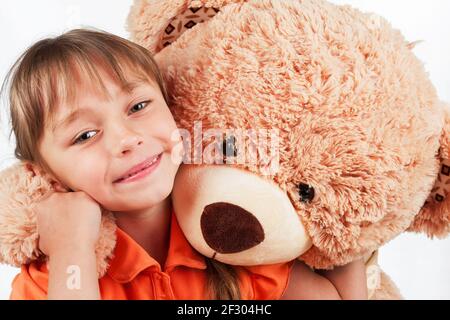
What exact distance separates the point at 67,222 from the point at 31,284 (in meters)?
0.09

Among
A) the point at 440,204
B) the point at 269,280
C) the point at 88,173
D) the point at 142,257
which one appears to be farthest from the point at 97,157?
the point at 440,204

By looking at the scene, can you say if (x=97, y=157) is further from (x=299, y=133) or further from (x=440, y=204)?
(x=440, y=204)

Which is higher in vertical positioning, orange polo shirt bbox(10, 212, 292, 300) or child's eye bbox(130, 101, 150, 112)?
child's eye bbox(130, 101, 150, 112)

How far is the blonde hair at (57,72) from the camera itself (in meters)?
0.72

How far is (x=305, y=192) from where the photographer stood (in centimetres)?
72

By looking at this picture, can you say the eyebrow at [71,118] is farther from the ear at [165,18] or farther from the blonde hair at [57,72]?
the ear at [165,18]

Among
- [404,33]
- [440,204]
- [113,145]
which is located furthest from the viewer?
[404,33]

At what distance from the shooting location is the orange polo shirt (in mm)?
759

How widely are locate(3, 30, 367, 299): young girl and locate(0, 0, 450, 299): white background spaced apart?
0.23m

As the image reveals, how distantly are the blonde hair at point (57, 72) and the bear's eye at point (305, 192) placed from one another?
0.67ft

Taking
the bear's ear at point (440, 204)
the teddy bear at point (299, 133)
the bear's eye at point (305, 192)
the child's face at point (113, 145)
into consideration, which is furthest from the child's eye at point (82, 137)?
the bear's ear at point (440, 204)

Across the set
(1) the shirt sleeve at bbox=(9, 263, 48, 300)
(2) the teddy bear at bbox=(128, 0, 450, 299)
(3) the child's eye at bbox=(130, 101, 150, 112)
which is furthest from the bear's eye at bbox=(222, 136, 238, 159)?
(1) the shirt sleeve at bbox=(9, 263, 48, 300)

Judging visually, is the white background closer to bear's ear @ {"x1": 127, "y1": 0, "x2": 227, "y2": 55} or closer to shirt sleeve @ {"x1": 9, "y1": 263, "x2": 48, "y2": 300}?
bear's ear @ {"x1": 127, "y1": 0, "x2": 227, "y2": 55}
